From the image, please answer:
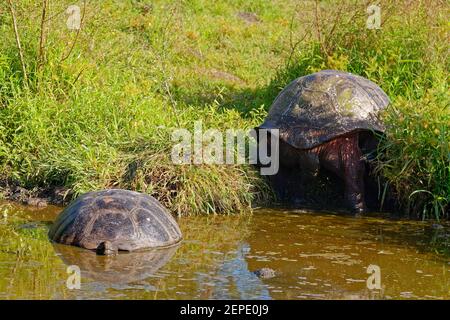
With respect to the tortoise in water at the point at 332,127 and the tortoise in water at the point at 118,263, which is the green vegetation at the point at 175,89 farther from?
the tortoise in water at the point at 118,263

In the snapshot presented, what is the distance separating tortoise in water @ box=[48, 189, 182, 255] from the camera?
721cm

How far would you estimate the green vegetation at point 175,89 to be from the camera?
8641mm

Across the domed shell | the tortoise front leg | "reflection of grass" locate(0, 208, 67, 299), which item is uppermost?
the domed shell

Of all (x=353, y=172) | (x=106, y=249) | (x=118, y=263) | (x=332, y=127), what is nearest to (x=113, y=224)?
(x=106, y=249)

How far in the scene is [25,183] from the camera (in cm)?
903

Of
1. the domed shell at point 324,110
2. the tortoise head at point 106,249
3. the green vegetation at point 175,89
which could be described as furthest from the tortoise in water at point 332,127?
the tortoise head at point 106,249

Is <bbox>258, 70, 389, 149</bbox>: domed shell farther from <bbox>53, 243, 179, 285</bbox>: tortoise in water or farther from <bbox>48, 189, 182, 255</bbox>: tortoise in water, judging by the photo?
<bbox>53, 243, 179, 285</bbox>: tortoise in water

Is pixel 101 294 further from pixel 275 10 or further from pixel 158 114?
pixel 275 10

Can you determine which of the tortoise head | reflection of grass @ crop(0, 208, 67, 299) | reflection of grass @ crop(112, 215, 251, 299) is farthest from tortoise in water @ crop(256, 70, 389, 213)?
reflection of grass @ crop(0, 208, 67, 299)

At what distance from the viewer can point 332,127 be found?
8.79 m

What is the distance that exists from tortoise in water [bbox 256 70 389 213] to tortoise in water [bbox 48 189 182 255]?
73.9 inches
